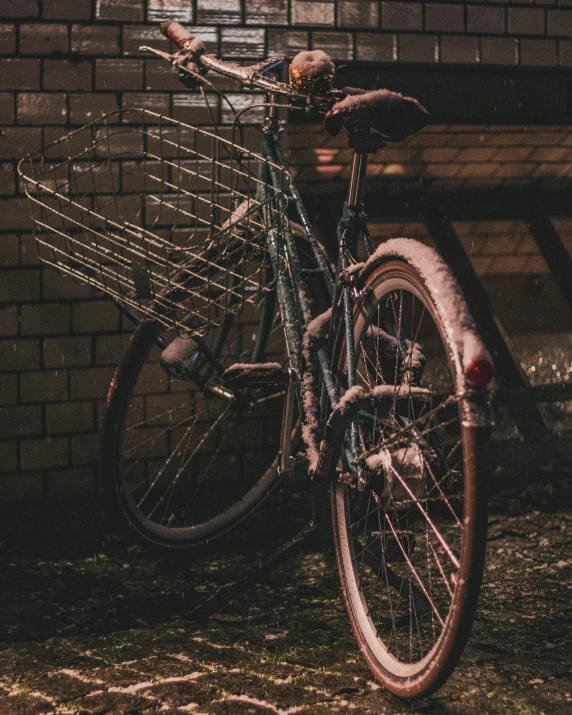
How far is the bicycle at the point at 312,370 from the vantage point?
256 cm

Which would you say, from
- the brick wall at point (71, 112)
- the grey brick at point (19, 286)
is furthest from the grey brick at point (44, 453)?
the grey brick at point (19, 286)

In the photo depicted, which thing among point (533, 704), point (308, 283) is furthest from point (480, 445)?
point (308, 283)

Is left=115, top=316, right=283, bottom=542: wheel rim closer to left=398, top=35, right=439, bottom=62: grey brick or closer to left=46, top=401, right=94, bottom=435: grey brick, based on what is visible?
left=46, top=401, right=94, bottom=435: grey brick

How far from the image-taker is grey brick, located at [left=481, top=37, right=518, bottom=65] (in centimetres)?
524

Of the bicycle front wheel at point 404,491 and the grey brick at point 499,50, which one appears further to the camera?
the grey brick at point 499,50

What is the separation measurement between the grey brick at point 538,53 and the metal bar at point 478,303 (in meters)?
0.90

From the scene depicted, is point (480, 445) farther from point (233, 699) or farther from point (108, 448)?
point (108, 448)

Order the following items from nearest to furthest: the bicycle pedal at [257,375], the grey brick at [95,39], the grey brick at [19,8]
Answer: the bicycle pedal at [257,375], the grey brick at [19,8], the grey brick at [95,39]

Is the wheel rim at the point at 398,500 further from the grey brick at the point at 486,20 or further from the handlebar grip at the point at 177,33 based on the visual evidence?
the grey brick at the point at 486,20

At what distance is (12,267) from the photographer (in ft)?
15.2

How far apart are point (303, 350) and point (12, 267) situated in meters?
1.88

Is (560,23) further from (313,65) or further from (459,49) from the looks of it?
(313,65)

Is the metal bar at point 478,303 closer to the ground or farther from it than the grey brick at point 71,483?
farther from it

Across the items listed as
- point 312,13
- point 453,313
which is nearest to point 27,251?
point 312,13
